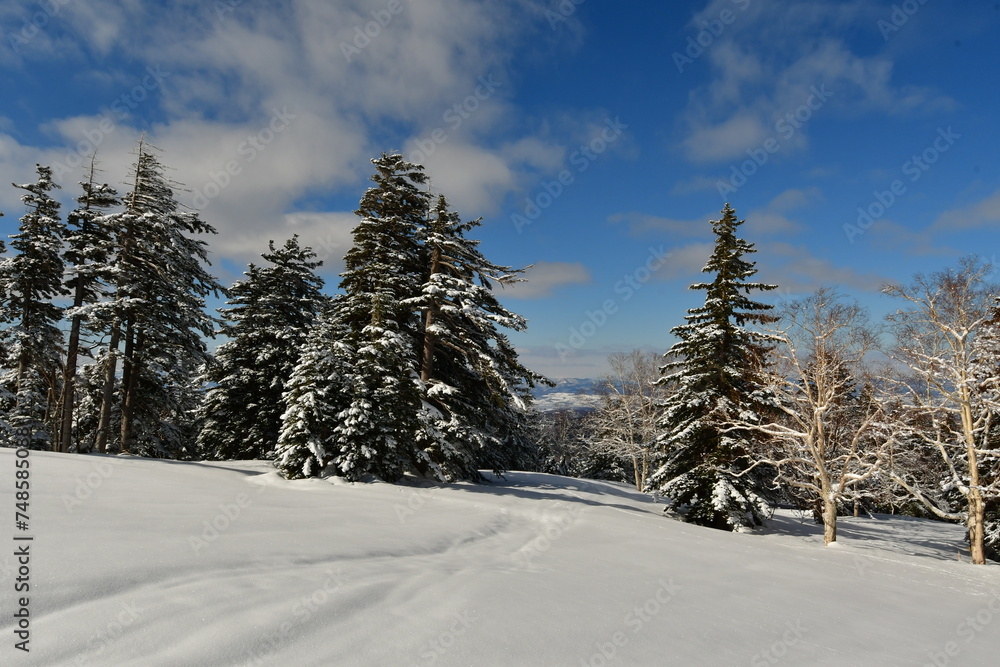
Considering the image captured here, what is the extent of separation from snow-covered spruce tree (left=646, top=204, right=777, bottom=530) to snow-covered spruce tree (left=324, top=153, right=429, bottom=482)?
9.78m

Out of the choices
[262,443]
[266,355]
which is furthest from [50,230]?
[262,443]

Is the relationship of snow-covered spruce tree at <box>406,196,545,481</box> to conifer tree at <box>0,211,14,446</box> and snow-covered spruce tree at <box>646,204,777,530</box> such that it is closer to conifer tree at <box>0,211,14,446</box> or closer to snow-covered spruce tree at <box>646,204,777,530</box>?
snow-covered spruce tree at <box>646,204,777,530</box>

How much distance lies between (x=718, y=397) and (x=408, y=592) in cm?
1516

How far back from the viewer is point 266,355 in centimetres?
2336

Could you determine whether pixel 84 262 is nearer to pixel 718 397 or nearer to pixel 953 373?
pixel 718 397

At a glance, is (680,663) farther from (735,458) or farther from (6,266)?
(6,266)

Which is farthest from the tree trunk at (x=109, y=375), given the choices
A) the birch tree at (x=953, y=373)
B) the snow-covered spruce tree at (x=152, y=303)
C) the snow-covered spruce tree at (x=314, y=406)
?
the birch tree at (x=953, y=373)

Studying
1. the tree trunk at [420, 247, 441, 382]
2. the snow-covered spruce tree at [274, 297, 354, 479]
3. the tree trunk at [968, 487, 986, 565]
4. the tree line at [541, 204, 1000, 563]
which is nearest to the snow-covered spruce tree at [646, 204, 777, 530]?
the tree line at [541, 204, 1000, 563]

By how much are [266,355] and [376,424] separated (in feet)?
36.5

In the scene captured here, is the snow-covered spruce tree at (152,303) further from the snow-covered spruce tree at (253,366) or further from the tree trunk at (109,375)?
the snow-covered spruce tree at (253,366)

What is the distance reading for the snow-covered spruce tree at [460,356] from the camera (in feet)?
58.0

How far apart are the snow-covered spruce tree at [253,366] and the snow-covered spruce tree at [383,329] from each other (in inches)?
217

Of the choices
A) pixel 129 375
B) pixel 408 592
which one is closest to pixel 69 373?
pixel 129 375

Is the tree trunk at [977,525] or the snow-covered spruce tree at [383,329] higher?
the snow-covered spruce tree at [383,329]
